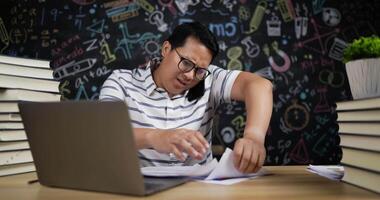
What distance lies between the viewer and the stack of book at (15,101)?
101 centimetres

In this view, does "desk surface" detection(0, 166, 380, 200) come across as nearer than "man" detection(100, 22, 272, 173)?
Yes

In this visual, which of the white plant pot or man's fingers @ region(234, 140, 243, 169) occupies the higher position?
the white plant pot

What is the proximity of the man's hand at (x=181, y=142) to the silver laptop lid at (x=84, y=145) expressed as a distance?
0.19 m

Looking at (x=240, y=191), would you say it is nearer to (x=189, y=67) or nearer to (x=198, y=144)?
(x=198, y=144)

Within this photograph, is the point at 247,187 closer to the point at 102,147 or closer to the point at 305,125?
the point at 102,147

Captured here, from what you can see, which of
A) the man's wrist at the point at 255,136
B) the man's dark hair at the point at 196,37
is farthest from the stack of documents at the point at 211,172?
the man's dark hair at the point at 196,37

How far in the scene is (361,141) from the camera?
2.65 feet

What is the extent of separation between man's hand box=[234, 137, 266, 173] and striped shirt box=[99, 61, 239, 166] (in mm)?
413

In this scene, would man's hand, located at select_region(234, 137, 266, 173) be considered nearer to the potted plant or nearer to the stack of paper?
the stack of paper

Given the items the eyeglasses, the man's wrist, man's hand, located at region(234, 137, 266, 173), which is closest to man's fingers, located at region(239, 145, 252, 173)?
man's hand, located at region(234, 137, 266, 173)

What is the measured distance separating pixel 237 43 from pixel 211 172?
1349mm

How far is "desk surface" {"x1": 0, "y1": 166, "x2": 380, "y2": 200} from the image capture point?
0.71 m

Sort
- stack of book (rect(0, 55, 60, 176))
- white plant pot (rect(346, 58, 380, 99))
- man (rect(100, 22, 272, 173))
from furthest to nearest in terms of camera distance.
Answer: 1. man (rect(100, 22, 272, 173))
2. stack of book (rect(0, 55, 60, 176))
3. white plant pot (rect(346, 58, 380, 99))

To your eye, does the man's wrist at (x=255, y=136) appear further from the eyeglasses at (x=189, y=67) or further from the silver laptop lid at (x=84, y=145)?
the silver laptop lid at (x=84, y=145)
